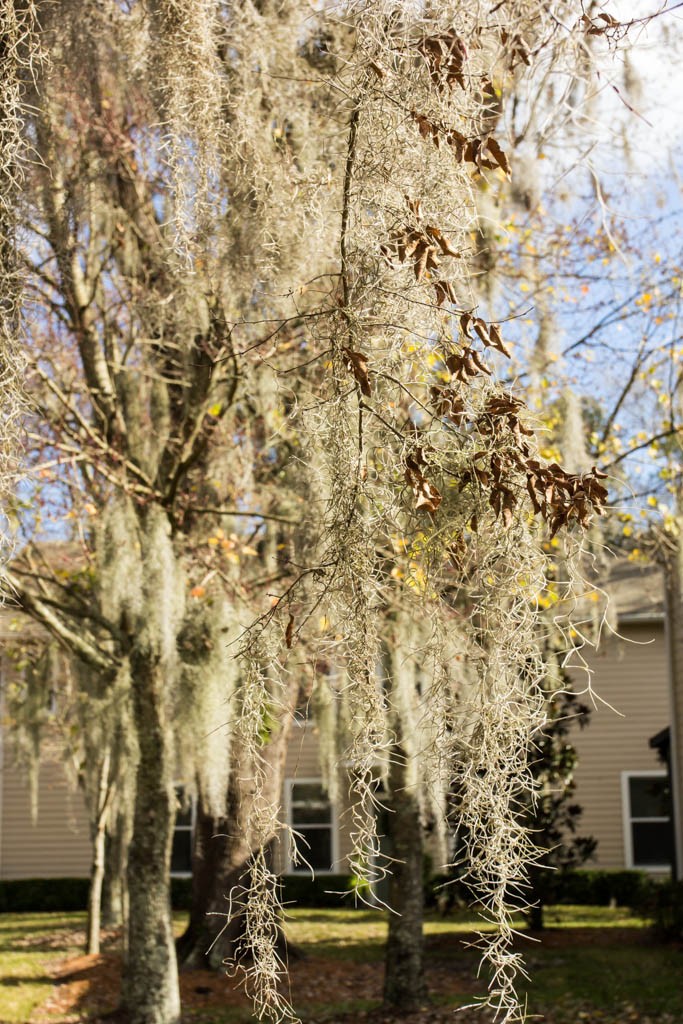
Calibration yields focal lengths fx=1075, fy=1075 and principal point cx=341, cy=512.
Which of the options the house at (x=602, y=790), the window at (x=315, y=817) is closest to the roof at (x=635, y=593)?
the house at (x=602, y=790)

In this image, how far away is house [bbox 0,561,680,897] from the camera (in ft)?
48.2

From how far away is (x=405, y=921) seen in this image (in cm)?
750

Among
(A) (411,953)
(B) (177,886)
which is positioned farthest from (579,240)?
(B) (177,886)

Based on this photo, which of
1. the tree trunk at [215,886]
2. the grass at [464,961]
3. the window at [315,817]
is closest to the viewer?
the grass at [464,961]

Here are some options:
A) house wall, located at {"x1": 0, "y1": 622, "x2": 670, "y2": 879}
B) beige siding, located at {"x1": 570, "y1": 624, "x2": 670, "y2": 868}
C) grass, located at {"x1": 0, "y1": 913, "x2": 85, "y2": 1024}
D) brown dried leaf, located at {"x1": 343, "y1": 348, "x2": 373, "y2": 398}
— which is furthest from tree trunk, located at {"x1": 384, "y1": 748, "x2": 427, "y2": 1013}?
beige siding, located at {"x1": 570, "y1": 624, "x2": 670, "y2": 868}

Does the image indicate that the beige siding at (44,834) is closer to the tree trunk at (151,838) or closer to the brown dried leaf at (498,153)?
the tree trunk at (151,838)

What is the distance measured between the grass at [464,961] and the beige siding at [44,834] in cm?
179

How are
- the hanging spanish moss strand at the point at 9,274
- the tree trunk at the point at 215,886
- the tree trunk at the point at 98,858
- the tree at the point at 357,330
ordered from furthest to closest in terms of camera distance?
1. the tree trunk at the point at 98,858
2. the tree trunk at the point at 215,886
3. the hanging spanish moss strand at the point at 9,274
4. the tree at the point at 357,330

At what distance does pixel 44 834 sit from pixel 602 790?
319 inches

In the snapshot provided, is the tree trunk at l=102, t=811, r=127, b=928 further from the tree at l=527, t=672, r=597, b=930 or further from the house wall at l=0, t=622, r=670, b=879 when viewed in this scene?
the tree at l=527, t=672, r=597, b=930

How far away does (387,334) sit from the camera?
7.47ft

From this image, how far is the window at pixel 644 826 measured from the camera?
14.7m

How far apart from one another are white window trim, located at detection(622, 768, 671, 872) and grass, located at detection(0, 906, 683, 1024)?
4.60ft

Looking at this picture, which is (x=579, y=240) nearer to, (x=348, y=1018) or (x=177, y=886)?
(x=348, y=1018)
